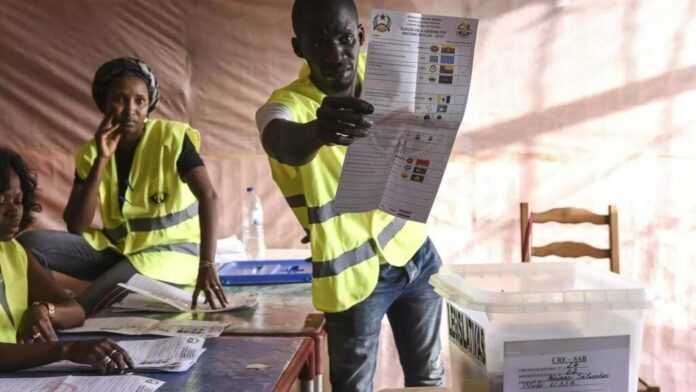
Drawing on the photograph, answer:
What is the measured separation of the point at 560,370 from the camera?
87cm

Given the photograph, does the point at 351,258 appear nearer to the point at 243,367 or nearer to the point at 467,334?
the point at 243,367

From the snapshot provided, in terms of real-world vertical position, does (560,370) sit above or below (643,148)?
below

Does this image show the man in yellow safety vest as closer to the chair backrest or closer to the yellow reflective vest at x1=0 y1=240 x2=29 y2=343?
the yellow reflective vest at x1=0 y1=240 x2=29 y2=343

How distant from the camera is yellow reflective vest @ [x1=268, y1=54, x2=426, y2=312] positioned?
1493 mm

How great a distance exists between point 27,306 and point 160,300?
0.37 metres

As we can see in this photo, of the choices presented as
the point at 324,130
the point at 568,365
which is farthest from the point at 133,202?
the point at 568,365

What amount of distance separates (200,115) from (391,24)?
7.10 feet

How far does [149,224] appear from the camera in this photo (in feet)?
7.75

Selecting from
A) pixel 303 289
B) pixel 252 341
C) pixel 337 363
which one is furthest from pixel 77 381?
pixel 303 289

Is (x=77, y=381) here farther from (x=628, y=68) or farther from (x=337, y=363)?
(x=628, y=68)

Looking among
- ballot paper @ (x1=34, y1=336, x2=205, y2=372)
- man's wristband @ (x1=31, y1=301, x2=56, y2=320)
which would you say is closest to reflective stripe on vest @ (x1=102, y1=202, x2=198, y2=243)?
man's wristband @ (x1=31, y1=301, x2=56, y2=320)

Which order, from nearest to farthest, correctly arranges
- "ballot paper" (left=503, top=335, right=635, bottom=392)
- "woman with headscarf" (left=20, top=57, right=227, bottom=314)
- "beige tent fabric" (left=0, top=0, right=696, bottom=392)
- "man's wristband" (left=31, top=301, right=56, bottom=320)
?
"ballot paper" (left=503, top=335, right=635, bottom=392) < "man's wristband" (left=31, top=301, right=56, bottom=320) < "woman with headscarf" (left=20, top=57, right=227, bottom=314) < "beige tent fabric" (left=0, top=0, right=696, bottom=392)

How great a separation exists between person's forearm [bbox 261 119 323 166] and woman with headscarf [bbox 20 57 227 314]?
0.88 m

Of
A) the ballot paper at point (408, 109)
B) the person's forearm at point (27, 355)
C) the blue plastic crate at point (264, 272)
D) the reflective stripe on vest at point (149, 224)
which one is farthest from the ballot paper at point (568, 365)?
the reflective stripe on vest at point (149, 224)
